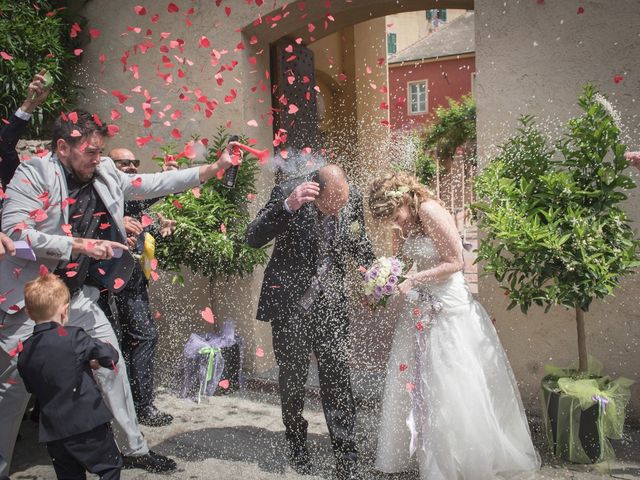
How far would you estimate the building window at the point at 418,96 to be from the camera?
103 ft

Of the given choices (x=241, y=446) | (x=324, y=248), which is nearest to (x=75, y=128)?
(x=324, y=248)

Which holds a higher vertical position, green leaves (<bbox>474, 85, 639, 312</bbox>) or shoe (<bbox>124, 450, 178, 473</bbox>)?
green leaves (<bbox>474, 85, 639, 312</bbox>)

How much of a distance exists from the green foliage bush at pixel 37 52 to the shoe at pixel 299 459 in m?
4.27

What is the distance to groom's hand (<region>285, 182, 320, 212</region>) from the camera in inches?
149

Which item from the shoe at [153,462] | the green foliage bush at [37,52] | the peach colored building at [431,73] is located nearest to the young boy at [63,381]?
the shoe at [153,462]

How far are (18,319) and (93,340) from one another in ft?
1.91

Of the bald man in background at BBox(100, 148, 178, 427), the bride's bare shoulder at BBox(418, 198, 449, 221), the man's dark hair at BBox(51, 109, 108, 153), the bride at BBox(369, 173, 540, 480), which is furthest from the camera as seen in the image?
the bald man in background at BBox(100, 148, 178, 427)

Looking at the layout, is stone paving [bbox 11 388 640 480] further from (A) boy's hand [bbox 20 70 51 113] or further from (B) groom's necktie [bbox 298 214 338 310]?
(A) boy's hand [bbox 20 70 51 113]

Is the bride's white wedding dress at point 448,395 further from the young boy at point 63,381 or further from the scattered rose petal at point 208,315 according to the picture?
the scattered rose petal at point 208,315

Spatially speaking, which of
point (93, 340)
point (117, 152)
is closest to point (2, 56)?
point (117, 152)

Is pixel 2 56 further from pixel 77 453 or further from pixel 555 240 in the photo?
pixel 555 240

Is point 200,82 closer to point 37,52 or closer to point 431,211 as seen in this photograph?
point 37,52

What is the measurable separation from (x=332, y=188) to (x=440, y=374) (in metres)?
1.28

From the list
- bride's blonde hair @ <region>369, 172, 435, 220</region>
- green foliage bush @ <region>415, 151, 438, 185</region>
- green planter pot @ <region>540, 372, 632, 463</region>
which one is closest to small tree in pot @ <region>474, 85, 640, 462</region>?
green planter pot @ <region>540, 372, 632, 463</region>
